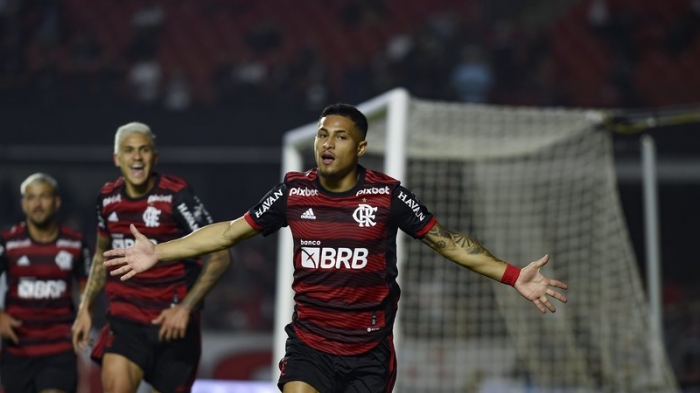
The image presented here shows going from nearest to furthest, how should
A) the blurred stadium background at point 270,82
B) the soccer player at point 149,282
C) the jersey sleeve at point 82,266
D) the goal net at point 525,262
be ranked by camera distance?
the soccer player at point 149,282 → the jersey sleeve at point 82,266 → the goal net at point 525,262 → the blurred stadium background at point 270,82

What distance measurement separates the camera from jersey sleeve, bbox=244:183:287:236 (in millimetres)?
5078

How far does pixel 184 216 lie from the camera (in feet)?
20.2

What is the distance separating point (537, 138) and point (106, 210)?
18.1 feet

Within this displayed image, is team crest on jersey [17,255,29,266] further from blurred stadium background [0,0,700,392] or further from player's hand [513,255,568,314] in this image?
blurred stadium background [0,0,700,392]

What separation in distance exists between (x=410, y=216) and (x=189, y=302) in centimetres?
164

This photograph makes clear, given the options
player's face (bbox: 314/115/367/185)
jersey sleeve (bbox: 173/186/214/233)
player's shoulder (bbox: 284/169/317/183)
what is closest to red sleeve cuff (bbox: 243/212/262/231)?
player's shoulder (bbox: 284/169/317/183)

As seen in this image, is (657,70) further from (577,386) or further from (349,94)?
(577,386)

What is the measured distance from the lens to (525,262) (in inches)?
451

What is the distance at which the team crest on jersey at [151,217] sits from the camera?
620 centimetres

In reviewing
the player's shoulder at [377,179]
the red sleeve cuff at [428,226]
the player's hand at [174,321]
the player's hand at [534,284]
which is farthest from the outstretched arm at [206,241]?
the player's hand at [534,284]

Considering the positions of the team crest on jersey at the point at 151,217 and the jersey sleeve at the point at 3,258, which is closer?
the team crest on jersey at the point at 151,217

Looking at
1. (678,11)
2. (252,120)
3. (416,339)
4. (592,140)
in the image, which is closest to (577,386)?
(416,339)

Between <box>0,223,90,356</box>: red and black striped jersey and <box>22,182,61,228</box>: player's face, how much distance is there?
0.15m

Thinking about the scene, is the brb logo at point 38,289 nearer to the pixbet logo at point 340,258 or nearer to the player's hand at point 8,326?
the player's hand at point 8,326
